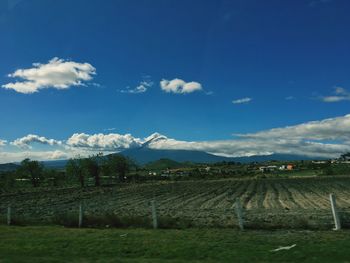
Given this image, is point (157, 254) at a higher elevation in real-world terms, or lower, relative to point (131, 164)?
lower

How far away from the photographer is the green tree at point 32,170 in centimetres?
10225

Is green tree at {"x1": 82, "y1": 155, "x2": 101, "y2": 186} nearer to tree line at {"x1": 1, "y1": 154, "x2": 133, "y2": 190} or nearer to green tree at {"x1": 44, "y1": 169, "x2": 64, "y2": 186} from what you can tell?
tree line at {"x1": 1, "y1": 154, "x2": 133, "y2": 190}

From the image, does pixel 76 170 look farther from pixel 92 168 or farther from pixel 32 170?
pixel 32 170

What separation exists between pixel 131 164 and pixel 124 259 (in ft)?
367

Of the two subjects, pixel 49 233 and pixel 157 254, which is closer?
pixel 157 254

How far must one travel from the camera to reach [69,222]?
20.3 meters

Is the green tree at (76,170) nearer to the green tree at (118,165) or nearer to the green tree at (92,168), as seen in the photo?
the green tree at (92,168)

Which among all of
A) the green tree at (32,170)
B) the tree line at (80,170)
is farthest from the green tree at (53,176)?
the green tree at (32,170)

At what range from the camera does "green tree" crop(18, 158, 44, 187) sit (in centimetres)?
10225

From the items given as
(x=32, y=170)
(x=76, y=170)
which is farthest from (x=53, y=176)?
(x=76, y=170)

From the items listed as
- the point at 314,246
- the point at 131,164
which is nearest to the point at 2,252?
the point at 314,246

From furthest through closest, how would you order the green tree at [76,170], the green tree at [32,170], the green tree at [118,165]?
the green tree at [118,165] → the green tree at [32,170] → the green tree at [76,170]

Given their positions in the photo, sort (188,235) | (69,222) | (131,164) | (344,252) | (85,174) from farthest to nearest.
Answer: (131,164) < (85,174) < (69,222) < (188,235) < (344,252)

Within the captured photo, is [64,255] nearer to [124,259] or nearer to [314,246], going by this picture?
[124,259]
